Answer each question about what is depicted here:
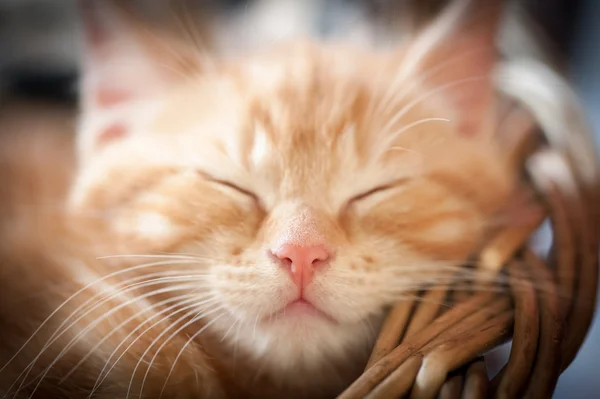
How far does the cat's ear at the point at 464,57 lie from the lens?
0.78 metres

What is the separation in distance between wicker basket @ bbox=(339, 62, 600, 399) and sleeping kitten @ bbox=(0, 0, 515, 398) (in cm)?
4

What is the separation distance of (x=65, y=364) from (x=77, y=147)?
371 millimetres

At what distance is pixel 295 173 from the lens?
70 centimetres

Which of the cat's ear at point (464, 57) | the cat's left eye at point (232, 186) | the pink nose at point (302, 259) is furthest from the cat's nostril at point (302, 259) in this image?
the cat's ear at point (464, 57)

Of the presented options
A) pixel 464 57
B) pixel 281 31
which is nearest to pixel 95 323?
pixel 281 31

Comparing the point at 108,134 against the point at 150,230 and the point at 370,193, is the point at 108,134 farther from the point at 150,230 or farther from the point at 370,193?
the point at 370,193

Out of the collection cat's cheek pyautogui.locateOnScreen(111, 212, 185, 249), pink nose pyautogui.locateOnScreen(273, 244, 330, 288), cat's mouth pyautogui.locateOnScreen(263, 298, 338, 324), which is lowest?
cat's mouth pyautogui.locateOnScreen(263, 298, 338, 324)

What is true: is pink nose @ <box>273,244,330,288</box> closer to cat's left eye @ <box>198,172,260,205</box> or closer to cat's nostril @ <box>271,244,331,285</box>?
cat's nostril @ <box>271,244,331,285</box>

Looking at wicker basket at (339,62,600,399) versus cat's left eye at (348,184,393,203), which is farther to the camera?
cat's left eye at (348,184,393,203)

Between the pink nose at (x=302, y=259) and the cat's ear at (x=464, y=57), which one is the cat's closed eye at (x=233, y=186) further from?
the cat's ear at (x=464, y=57)

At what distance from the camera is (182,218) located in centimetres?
73

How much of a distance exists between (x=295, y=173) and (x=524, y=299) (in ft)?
1.00

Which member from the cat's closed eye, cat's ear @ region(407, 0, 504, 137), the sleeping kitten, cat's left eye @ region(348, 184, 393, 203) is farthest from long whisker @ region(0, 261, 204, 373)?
cat's ear @ region(407, 0, 504, 137)

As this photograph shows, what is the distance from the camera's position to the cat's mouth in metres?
0.66
